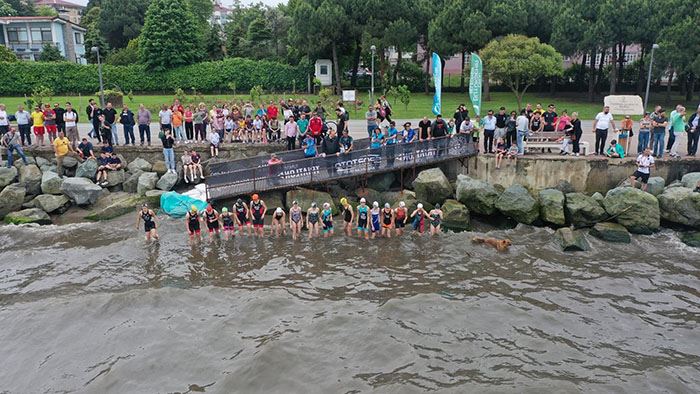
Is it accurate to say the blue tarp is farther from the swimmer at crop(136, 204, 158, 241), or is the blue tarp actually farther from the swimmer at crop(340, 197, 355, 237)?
the swimmer at crop(340, 197, 355, 237)

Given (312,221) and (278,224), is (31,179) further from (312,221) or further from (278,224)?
(312,221)

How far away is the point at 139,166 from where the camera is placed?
22.5m

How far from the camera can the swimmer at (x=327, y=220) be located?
18.0 m

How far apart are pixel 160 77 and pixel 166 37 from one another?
373cm

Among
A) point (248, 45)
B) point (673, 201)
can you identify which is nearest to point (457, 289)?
point (673, 201)

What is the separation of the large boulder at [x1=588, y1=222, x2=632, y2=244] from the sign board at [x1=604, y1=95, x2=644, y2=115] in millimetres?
4818

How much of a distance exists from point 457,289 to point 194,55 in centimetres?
4598

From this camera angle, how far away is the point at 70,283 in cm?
1498

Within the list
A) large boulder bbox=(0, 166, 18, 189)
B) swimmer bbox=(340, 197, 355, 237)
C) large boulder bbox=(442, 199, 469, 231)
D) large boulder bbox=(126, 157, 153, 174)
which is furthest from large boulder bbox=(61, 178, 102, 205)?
large boulder bbox=(442, 199, 469, 231)

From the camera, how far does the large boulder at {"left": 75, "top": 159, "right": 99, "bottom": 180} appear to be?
2197cm

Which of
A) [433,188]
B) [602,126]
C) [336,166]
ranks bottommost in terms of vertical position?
[433,188]

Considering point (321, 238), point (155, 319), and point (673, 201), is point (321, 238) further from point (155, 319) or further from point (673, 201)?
point (673, 201)

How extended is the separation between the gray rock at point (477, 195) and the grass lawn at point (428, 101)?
1623 centimetres

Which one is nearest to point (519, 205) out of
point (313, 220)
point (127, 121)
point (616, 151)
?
point (616, 151)
